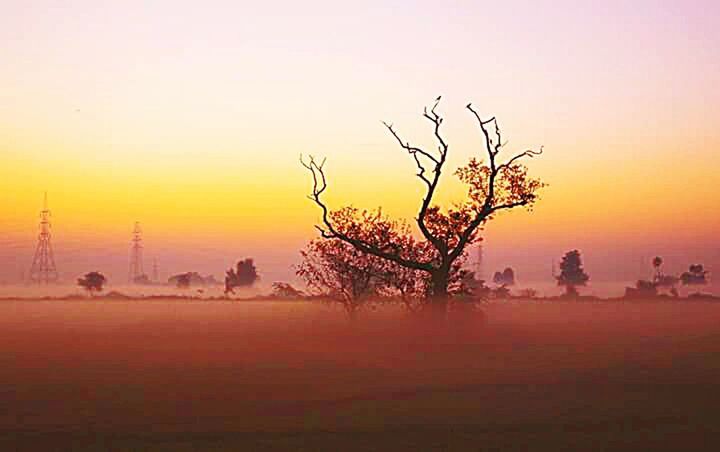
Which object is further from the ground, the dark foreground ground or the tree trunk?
the tree trunk

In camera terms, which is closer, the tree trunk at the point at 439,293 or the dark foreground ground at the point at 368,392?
the dark foreground ground at the point at 368,392

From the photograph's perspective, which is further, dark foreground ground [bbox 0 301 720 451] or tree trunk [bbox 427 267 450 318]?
tree trunk [bbox 427 267 450 318]

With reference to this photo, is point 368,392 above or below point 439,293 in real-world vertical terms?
below

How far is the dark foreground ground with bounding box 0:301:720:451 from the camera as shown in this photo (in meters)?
23.8

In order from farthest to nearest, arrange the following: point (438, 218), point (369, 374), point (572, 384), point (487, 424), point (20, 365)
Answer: point (438, 218) < point (20, 365) < point (369, 374) < point (572, 384) < point (487, 424)

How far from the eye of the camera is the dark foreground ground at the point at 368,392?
2380 centimetres

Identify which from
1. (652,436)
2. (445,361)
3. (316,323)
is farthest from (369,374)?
(316,323)

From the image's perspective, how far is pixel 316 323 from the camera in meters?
63.6

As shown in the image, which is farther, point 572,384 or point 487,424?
point 572,384

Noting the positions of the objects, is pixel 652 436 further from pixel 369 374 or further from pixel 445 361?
pixel 445 361

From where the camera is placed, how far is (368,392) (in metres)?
32.1

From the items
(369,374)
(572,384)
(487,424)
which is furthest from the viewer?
(369,374)

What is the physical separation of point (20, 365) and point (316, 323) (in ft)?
82.1

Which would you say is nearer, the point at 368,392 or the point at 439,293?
the point at 368,392
